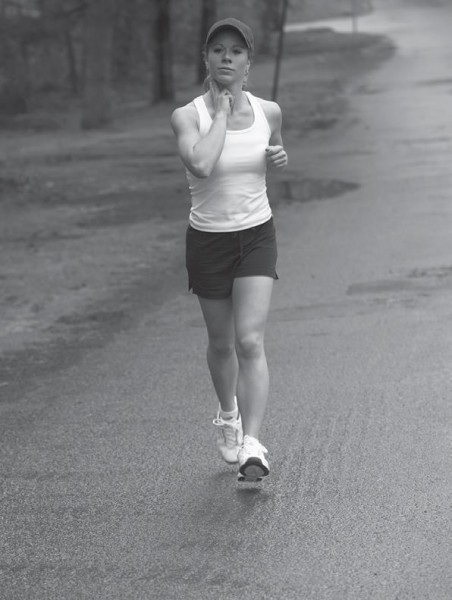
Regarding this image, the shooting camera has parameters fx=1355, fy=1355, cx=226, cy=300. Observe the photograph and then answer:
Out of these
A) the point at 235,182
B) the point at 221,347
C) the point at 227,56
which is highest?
the point at 227,56

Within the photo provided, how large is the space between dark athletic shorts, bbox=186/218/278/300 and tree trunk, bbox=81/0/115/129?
25383mm

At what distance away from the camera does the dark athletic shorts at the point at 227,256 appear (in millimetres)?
5652

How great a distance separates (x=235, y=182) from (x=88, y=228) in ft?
33.0

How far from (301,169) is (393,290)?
10.6 meters

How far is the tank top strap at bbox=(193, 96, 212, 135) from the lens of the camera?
5.52 meters

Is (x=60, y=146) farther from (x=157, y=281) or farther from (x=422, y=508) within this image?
(x=422, y=508)

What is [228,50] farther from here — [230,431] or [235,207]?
[230,431]

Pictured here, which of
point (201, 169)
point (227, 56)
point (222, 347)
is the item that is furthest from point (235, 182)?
point (222, 347)

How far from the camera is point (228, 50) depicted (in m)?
5.51

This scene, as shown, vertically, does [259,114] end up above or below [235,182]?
above

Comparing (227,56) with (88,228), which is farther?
(88,228)

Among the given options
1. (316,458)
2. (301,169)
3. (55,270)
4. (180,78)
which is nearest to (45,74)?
(180,78)

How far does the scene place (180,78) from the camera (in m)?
50.5

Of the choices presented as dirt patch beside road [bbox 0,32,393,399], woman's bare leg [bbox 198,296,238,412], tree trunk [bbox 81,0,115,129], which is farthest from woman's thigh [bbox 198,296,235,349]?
tree trunk [bbox 81,0,115,129]
